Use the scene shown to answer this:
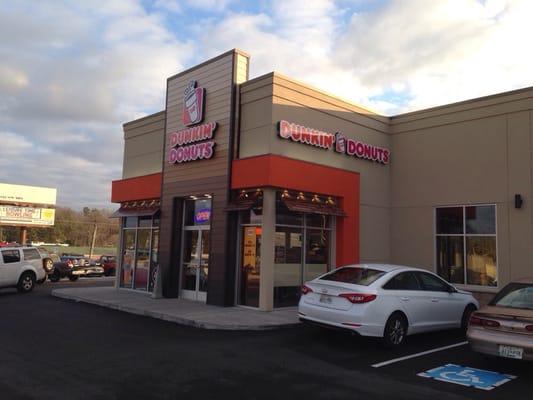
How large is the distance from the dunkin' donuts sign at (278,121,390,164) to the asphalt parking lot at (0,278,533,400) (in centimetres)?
554

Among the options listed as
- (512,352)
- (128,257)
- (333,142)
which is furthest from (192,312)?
(512,352)

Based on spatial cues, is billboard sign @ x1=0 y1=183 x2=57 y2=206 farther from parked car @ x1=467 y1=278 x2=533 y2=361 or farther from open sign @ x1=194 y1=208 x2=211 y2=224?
parked car @ x1=467 y1=278 x2=533 y2=361

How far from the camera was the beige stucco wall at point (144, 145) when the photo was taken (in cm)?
1823

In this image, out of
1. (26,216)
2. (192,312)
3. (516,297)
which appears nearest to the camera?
(516,297)

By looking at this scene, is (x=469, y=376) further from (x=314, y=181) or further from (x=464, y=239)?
(x=464, y=239)

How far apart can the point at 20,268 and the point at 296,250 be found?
37.0ft

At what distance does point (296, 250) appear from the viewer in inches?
572

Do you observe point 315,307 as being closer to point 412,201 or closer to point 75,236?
point 412,201

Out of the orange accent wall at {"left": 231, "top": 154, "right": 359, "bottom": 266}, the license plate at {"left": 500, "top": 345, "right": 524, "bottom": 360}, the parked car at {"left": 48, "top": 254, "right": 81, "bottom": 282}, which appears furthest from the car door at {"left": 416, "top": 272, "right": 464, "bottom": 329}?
the parked car at {"left": 48, "top": 254, "right": 81, "bottom": 282}

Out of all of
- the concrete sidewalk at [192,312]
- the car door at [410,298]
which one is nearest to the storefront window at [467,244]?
the concrete sidewalk at [192,312]

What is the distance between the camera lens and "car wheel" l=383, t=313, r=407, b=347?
924cm

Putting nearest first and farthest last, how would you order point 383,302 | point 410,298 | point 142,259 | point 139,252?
point 383,302 < point 410,298 < point 142,259 < point 139,252

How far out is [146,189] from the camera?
1811cm

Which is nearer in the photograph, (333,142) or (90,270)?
(333,142)
